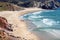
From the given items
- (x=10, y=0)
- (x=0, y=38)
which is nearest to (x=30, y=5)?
(x=10, y=0)

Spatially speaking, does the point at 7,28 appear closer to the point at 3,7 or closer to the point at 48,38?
the point at 48,38

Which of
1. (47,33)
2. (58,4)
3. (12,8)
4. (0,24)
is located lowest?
(58,4)

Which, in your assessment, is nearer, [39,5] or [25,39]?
[25,39]

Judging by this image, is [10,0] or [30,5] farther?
[10,0]

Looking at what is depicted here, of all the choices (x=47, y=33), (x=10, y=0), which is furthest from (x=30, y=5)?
(x=47, y=33)

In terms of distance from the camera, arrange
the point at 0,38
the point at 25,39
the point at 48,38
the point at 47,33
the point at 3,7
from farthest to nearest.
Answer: the point at 3,7 < the point at 47,33 < the point at 48,38 < the point at 25,39 < the point at 0,38

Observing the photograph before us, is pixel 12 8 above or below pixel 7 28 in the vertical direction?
below

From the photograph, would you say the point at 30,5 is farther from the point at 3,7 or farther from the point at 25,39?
the point at 25,39

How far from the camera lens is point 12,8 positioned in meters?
119

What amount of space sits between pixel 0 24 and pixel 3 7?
258ft

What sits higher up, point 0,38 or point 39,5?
point 0,38

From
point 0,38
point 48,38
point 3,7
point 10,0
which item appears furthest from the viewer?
point 10,0

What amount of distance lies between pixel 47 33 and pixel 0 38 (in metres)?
17.7

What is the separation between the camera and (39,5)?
166 meters
